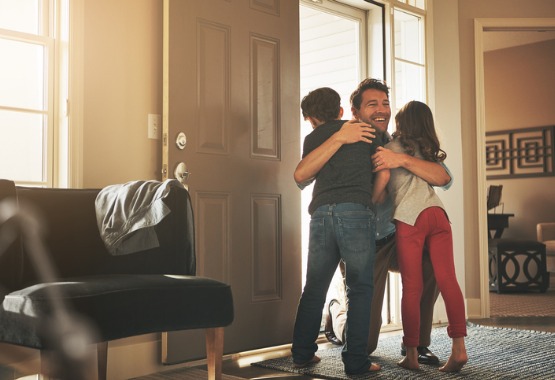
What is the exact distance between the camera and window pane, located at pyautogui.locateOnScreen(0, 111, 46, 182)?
2840 mm

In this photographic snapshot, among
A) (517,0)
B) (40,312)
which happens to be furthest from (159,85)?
(517,0)

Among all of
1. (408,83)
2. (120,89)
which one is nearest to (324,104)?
(120,89)

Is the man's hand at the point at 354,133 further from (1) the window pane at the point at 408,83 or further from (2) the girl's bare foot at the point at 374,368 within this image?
(1) the window pane at the point at 408,83

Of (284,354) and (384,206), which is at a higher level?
(384,206)

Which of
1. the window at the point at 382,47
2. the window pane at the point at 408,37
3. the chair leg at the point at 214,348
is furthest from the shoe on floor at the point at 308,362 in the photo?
the window pane at the point at 408,37

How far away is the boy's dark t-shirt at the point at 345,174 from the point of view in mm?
3016

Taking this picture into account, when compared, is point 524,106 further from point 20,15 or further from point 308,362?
point 20,15

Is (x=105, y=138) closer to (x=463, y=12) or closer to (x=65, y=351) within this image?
(x=65, y=351)

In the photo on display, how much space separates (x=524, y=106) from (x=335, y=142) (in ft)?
22.1

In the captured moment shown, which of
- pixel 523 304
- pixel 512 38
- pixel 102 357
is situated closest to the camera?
pixel 102 357

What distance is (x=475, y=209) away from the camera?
5168 millimetres

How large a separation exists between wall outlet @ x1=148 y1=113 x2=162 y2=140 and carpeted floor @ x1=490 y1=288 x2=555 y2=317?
130 inches

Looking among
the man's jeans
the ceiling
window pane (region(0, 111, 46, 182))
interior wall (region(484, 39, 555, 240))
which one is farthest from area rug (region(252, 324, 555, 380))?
the ceiling

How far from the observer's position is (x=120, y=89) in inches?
123
